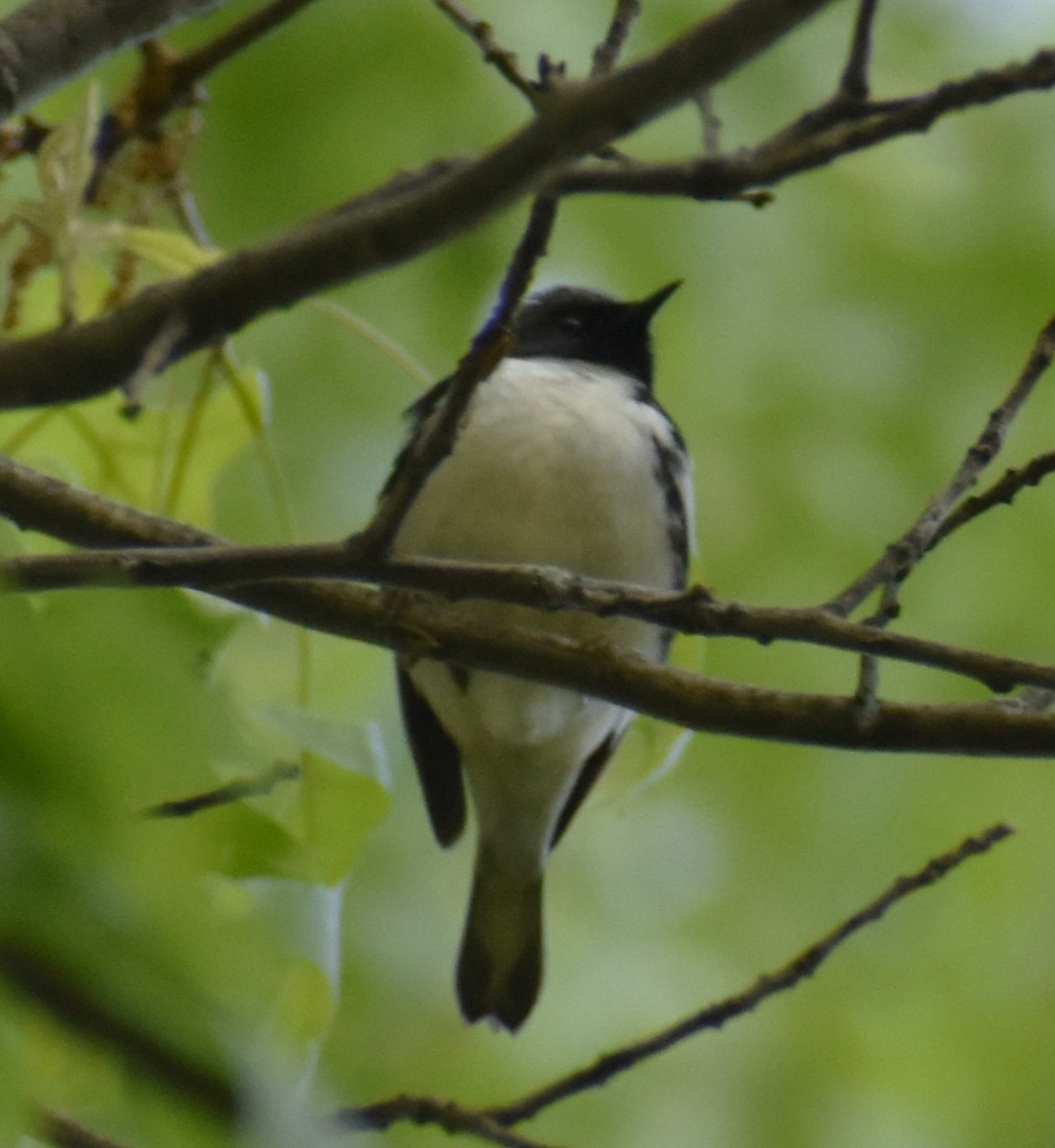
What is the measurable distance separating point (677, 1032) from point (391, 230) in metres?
1.23

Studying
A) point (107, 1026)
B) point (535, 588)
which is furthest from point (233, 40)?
point (107, 1026)

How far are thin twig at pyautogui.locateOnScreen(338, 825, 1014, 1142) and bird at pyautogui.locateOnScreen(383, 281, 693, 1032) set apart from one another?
24.2 inches

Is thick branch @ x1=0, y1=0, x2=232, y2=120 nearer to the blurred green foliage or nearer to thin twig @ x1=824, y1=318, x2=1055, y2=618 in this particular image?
the blurred green foliage

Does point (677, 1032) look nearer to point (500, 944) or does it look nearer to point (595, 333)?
point (500, 944)

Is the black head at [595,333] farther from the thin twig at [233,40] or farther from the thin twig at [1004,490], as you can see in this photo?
the thin twig at [1004,490]

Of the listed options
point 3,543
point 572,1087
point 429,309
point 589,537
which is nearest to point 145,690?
point 3,543

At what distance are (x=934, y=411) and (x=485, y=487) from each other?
3.52 feet

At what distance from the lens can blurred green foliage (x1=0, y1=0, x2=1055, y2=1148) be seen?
3098 millimetres

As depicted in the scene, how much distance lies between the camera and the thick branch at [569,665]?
1.54 metres

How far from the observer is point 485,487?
2.69m

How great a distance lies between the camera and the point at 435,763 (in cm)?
304

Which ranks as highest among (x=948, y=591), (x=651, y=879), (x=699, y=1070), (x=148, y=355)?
(x=948, y=591)

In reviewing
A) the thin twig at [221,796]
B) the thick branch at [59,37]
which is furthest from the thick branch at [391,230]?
the thick branch at [59,37]

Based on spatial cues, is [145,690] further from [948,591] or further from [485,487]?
[948,591]
